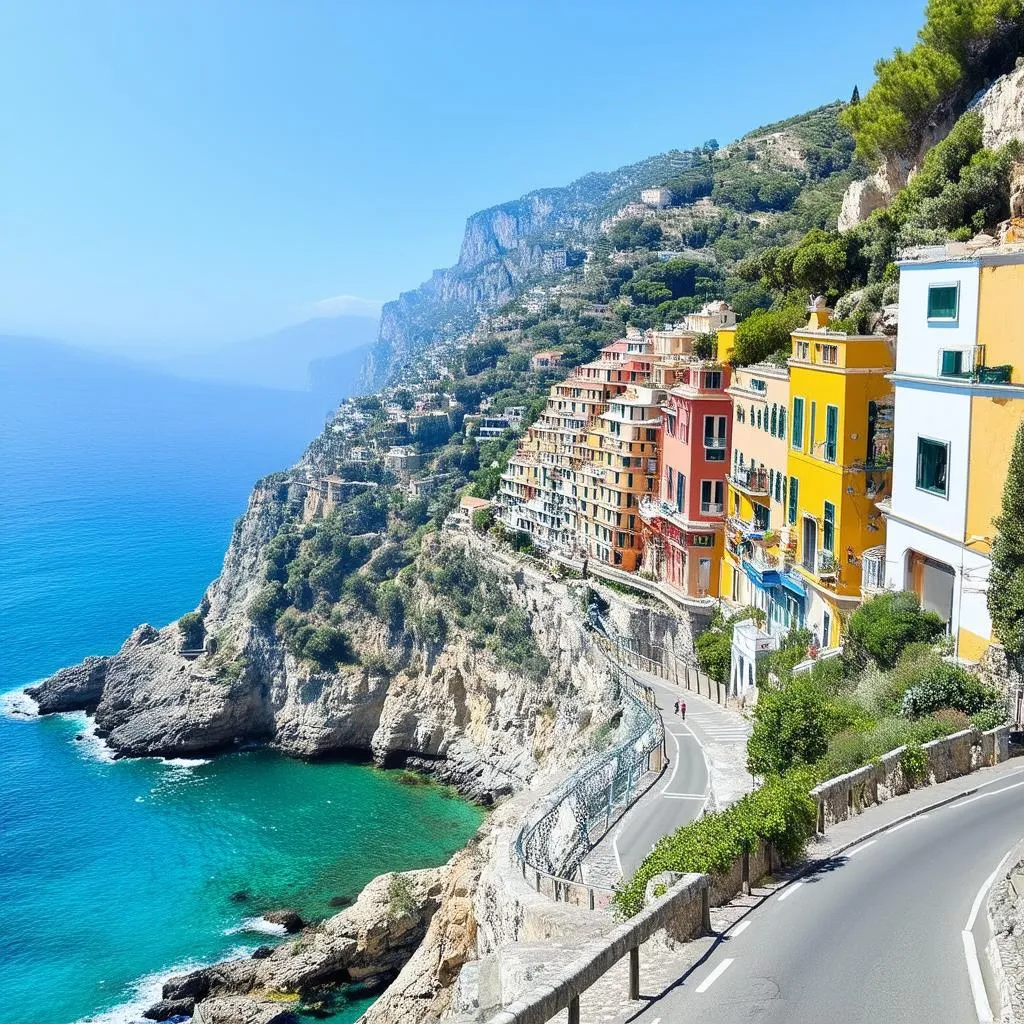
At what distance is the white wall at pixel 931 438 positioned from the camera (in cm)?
1942

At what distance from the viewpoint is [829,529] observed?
2478 centimetres

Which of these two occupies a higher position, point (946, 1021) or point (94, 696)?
point (946, 1021)

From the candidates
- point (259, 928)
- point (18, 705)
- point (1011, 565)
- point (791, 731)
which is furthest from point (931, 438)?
point (18, 705)

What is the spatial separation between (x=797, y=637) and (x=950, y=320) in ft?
30.0

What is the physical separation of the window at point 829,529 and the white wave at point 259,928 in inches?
825

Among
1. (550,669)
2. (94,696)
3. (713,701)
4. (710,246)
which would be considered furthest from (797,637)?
(710,246)

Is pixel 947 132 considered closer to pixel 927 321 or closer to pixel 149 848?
pixel 927 321

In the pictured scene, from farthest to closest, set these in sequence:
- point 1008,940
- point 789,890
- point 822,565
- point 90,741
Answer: point 90,741 < point 822,565 < point 789,890 < point 1008,940

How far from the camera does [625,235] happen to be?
342 feet

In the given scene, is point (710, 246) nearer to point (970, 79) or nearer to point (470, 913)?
point (970, 79)

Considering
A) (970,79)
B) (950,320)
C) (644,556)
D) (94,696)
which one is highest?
(970,79)

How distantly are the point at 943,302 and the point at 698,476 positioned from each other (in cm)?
1583

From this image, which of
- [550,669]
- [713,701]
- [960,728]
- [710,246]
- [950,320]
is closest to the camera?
[960,728]

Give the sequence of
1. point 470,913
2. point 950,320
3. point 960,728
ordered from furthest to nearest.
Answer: point 470,913 → point 950,320 → point 960,728
